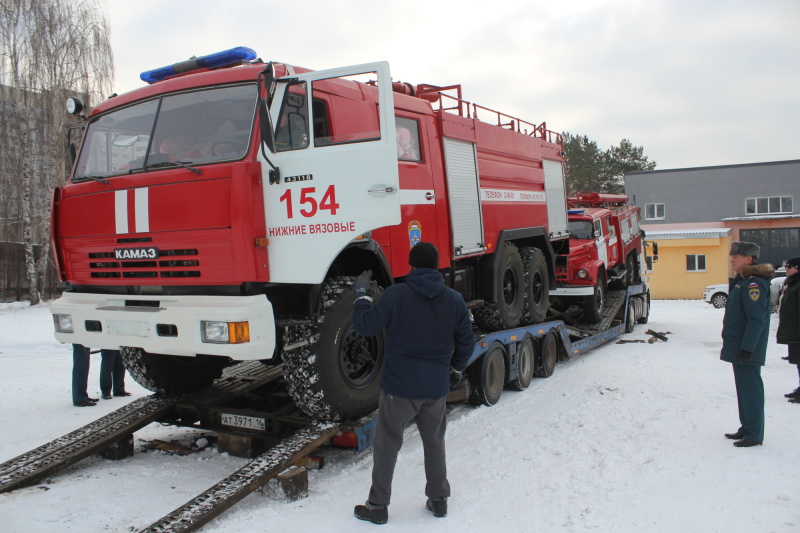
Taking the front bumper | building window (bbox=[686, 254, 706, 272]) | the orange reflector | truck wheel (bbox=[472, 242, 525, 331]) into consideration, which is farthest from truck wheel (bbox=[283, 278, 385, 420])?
building window (bbox=[686, 254, 706, 272])

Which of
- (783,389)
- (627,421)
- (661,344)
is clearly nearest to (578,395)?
(627,421)

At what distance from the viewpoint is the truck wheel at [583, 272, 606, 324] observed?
11.7 m

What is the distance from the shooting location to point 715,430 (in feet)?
18.5

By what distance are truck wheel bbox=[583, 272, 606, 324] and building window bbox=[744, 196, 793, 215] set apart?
86.7ft

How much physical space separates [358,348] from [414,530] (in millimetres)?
1708

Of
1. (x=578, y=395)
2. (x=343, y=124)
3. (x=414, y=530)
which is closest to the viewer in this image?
(x=414, y=530)

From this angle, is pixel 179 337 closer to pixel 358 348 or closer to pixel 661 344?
pixel 358 348

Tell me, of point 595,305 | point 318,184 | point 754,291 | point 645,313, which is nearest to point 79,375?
point 318,184

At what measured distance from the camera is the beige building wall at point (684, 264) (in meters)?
30.6

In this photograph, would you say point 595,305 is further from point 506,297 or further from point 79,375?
point 79,375

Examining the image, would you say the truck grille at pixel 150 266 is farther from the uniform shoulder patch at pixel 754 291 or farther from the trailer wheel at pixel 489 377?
the uniform shoulder patch at pixel 754 291

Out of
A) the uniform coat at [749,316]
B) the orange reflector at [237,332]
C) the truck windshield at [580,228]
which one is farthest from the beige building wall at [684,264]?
the orange reflector at [237,332]

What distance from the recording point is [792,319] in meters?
6.86

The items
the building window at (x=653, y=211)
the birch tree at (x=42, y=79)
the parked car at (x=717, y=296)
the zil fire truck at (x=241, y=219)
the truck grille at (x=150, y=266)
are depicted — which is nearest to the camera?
the zil fire truck at (x=241, y=219)
